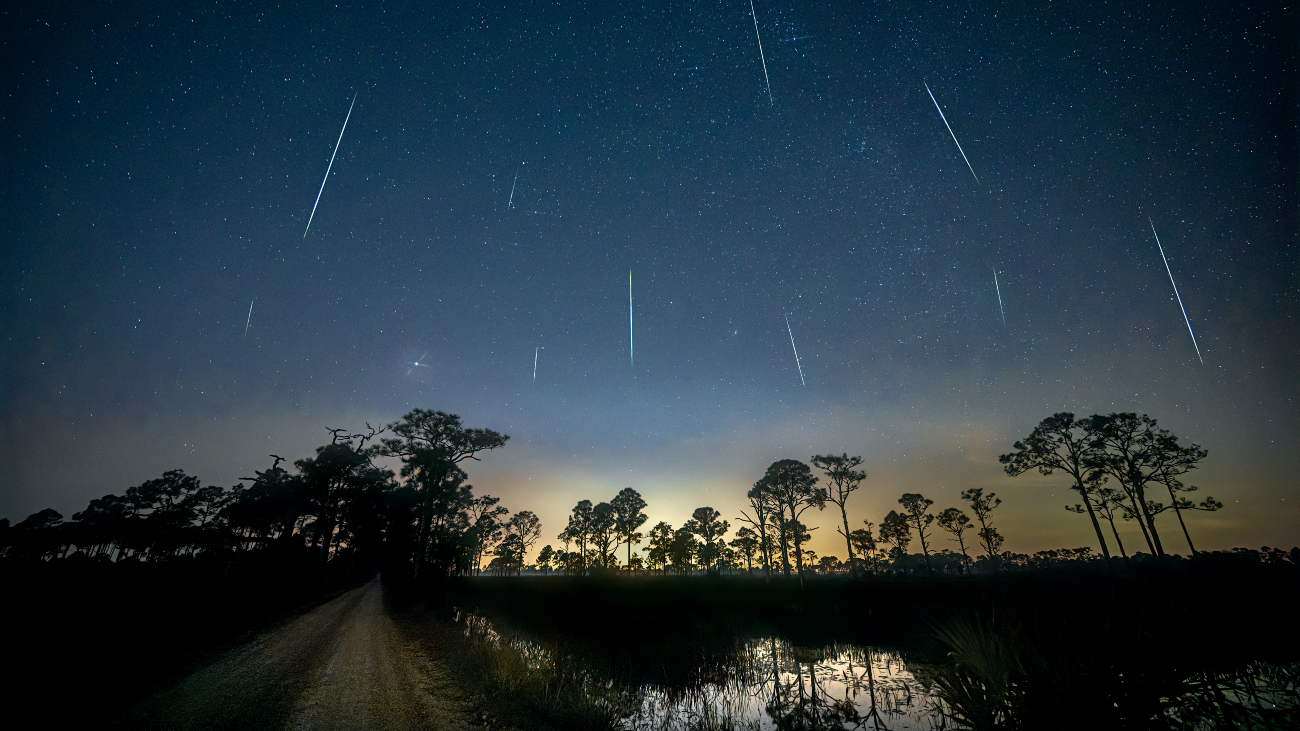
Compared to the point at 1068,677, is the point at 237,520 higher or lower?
higher

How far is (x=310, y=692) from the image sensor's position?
29.7ft

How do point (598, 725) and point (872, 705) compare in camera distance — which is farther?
point (872, 705)

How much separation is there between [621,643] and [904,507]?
66.4m

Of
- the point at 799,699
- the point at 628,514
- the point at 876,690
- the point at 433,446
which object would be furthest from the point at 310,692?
the point at 628,514

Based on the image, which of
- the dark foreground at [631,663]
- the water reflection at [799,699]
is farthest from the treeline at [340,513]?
the water reflection at [799,699]

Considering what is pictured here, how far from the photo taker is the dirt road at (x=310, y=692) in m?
7.55

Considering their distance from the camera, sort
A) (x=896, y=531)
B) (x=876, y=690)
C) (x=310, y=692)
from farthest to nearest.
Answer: (x=896, y=531) → (x=876, y=690) → (x=310, y=692)

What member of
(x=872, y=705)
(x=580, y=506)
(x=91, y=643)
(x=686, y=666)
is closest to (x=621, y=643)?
(x=686, y=666)

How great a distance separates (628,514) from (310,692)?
76.6 m

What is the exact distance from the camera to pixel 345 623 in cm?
1816

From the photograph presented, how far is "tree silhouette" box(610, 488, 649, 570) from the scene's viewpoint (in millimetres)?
81938

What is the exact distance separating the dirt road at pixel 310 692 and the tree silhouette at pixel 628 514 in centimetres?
6978

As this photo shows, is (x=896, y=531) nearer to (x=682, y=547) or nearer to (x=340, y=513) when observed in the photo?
(x=682, y=547)

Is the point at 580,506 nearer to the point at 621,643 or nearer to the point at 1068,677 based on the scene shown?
the point at 621,643
